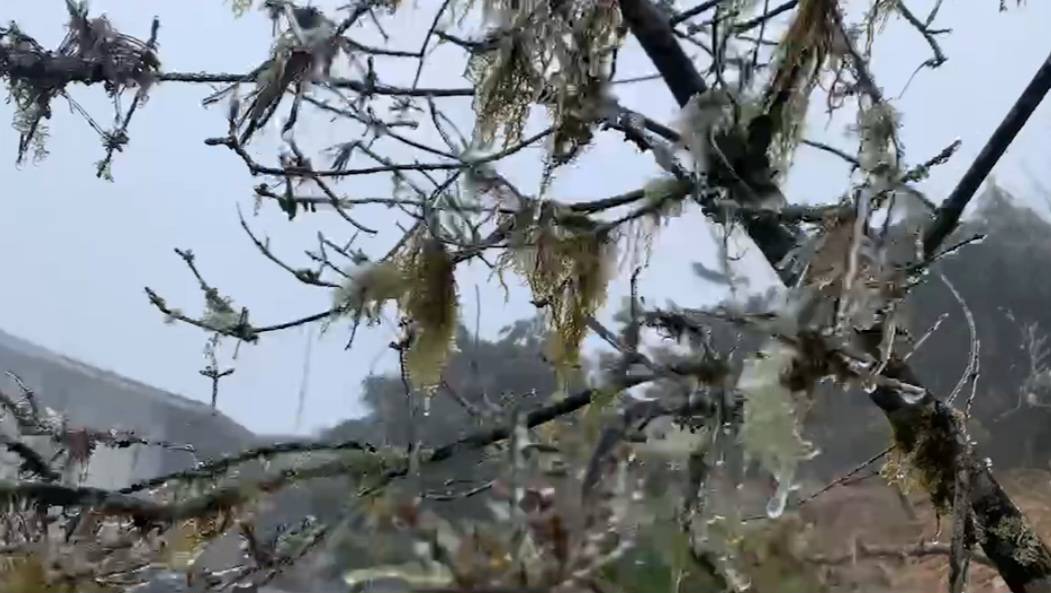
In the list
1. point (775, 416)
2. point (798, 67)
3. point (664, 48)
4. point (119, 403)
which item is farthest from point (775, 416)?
point (119, 403)

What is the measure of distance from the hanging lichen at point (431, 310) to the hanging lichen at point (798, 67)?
6.8 inches

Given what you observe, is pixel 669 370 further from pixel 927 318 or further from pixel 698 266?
pixel 927 318

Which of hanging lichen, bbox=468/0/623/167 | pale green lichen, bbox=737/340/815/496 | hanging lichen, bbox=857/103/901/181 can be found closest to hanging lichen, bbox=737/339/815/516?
pale green lichen, bbox=737/340/815/496

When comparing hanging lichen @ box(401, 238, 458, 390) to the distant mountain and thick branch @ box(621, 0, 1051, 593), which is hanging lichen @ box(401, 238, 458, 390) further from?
the distant mountain

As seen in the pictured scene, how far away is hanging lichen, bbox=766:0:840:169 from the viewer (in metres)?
0.44

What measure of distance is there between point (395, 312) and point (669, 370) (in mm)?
293

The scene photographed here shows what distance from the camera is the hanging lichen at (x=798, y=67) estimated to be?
439mm

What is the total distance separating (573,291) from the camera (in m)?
0.54

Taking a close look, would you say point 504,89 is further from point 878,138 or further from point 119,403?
point 119,403

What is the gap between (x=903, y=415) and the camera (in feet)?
1.64

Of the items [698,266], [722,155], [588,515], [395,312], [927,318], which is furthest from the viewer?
[927,318]

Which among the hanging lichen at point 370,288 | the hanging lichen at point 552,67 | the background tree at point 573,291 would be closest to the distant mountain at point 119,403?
the background tree at point 573,291

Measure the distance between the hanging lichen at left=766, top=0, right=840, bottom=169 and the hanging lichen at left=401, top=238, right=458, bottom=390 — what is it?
17 cm

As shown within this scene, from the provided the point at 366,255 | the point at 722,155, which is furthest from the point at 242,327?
the point at 722,155
